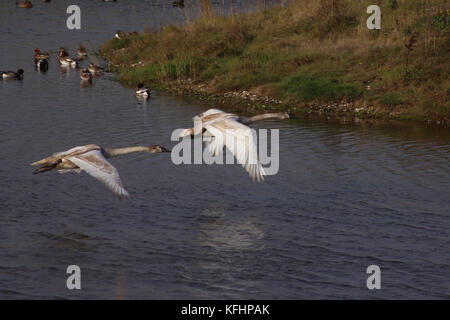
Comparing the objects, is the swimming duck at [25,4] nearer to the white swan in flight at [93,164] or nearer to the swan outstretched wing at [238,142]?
the white swan in flight at [93,164]

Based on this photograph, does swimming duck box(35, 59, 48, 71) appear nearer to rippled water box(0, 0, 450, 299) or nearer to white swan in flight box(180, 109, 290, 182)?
rippled water box(0, 0, 450, 299)

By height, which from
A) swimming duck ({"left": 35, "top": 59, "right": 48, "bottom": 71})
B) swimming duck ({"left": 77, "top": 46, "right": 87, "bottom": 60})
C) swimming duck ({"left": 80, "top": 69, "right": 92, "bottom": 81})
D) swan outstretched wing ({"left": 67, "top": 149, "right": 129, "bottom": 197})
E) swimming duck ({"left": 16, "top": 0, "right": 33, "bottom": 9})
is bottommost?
swan outstretched wing ({"left": 67, "top": 149, "right": 129, "bottom": 197})

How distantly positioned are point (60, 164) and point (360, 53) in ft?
47.1

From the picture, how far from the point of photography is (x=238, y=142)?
44.8ft

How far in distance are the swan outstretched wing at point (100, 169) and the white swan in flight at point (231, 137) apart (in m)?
1.90

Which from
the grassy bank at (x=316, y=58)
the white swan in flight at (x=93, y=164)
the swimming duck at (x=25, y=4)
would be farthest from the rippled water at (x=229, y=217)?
the swimming duck at (x=25, y=4)

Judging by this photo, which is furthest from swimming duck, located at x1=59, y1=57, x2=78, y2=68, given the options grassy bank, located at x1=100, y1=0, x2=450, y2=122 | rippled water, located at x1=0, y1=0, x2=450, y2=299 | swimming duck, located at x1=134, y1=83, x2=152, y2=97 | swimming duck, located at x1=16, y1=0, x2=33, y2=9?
swimming duck, located at x1=16, y1=0, x2=33, y2=9

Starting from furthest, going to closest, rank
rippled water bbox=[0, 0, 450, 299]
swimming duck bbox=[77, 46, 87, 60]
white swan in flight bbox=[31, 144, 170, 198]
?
swimming duck bbox=[77, 46, 87, 60]
white swan in flight bbox=[31, 144, 170, 198]
rippled water bbox=[0, 0, 450, 299]

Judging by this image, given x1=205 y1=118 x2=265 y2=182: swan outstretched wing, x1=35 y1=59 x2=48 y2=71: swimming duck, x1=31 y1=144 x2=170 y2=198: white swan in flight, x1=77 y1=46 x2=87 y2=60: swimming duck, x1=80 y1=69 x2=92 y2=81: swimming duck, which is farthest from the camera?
x1=77 y1=46 x2=87 y2=60: swimming duck

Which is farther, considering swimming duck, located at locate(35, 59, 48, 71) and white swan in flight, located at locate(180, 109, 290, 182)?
swimming duck, located at locate(35, 59, 48, 71)

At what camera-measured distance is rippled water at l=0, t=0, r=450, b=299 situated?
12312 millimetres

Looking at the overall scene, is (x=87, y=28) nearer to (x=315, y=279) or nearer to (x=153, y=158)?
(x=153, y=158)

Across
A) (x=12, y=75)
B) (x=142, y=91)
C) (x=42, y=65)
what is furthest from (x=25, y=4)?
(x=142, y=91)
